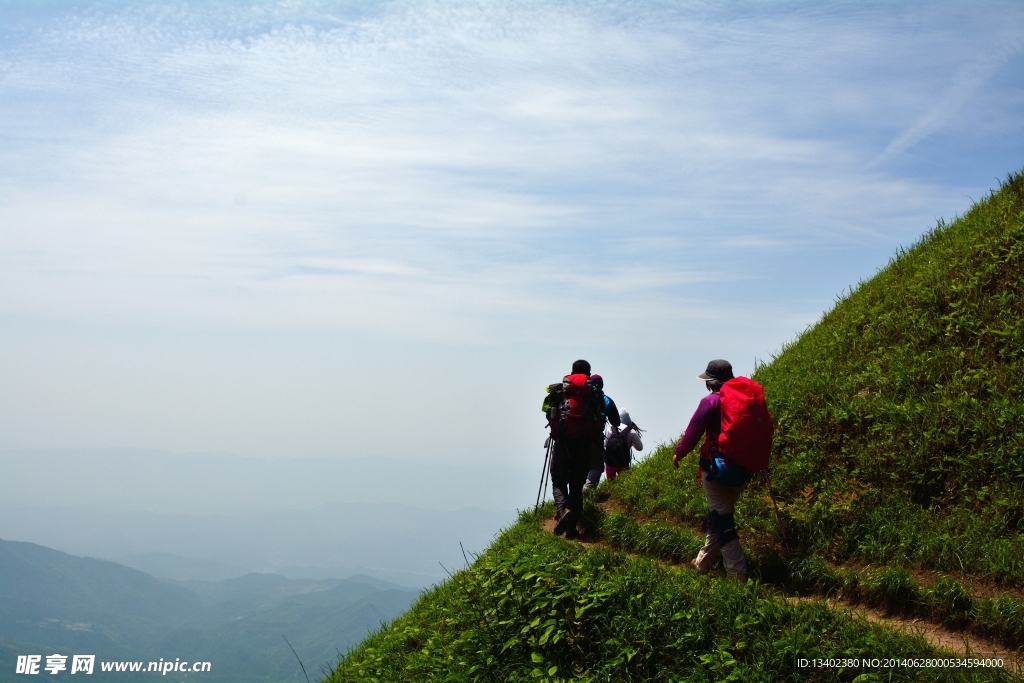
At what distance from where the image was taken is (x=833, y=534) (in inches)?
361

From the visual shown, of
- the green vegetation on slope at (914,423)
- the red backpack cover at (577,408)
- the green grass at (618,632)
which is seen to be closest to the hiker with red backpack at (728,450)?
the green grass at (618,632)

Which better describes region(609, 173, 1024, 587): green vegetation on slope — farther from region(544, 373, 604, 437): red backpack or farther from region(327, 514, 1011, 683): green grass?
region(327, 514, 1011, 683): green grass

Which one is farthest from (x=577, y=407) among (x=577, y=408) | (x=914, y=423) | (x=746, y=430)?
(x=914, y=423)

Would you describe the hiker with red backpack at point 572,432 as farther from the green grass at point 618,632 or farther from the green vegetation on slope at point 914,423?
the green vegetation on slope at point 914,423

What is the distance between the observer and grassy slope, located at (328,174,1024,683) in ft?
23.9

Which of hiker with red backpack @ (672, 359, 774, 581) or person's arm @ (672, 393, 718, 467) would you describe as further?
person's arm @ (672, 393, 718, 467)

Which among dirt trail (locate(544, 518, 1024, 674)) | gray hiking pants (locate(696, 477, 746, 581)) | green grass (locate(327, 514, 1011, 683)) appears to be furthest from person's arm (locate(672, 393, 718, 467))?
dirt trail (locate(544, 518, 1024, 674))

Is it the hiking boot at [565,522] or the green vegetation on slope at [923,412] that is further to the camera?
the hiking boot at [565,522]

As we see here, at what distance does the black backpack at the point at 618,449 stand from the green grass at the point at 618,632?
4.39 metres

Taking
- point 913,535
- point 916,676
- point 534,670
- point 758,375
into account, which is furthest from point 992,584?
point 758,375

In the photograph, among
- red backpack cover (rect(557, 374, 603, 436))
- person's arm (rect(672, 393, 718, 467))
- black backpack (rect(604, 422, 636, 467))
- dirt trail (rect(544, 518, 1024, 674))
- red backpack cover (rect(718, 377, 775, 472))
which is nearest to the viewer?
dirt trail (rect(544, 518, 1024, 674))

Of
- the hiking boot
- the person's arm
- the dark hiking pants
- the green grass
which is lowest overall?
the green grass

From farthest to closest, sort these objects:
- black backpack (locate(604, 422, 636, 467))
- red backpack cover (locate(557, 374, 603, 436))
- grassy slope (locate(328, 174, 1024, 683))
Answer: black backpack (locate(604, 422, 636, 467))
red backpack cover (locate(557, 374, 603, 436))
grassy slope (locate(328, 174, 1024, 683))

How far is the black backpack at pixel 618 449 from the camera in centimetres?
1468
